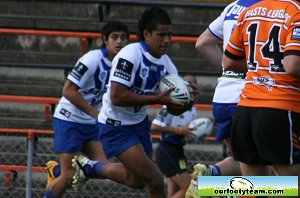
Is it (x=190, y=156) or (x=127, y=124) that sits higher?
(x=127, y=124)

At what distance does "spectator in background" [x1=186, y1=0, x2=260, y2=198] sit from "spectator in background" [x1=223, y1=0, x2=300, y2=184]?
137 centimetres

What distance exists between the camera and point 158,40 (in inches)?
325

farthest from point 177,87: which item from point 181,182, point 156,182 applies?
point 181,182

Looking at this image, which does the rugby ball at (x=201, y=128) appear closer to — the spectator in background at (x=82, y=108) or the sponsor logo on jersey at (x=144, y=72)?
the spectator in background at (x=82, y=108)

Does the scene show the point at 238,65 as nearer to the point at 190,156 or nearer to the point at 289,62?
the point at 289,62

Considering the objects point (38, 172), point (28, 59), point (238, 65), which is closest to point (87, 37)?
point (28, 59)

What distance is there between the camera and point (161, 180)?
8.22 meters

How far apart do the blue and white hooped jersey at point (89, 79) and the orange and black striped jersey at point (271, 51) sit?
11.9ft

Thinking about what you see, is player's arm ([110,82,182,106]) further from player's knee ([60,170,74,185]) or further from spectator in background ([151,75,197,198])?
spectator in background ([151,75,197,198])

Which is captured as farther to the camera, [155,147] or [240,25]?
[155,147]

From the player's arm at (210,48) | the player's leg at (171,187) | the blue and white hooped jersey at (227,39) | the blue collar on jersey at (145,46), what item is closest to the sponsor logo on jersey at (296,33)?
the blue and white hooped jersey at (227,39)

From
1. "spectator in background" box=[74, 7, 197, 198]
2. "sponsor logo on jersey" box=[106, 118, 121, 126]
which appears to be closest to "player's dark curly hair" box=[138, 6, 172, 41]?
"spectator in background" box=[74, 7, 197, 198]

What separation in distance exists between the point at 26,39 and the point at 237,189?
7.26 metres

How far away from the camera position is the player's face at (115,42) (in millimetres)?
9508
